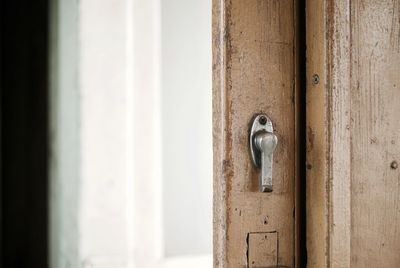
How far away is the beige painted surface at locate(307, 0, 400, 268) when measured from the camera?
660 millimetres

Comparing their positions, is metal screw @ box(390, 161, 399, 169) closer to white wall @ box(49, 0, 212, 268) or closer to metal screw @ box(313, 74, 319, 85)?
metal screw @ box(313, 74, 319, 85)

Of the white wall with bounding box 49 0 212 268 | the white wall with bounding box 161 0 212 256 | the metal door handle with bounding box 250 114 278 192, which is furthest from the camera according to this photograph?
the white wall with bounding box 161 0 212 256

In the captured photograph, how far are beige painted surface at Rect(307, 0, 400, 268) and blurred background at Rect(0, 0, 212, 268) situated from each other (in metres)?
0.90

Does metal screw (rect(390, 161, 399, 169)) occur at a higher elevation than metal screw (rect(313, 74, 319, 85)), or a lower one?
lower

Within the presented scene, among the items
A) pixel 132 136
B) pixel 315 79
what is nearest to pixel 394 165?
pixel 315 79

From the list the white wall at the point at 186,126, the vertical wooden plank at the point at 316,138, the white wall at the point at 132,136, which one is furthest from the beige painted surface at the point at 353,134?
the white wall at the point at 186,126

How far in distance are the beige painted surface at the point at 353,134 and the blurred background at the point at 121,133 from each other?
35.3 inches

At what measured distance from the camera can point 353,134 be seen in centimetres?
68

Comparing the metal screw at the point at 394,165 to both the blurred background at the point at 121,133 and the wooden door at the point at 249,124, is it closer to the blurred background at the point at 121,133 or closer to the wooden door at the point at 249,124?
the wooden door at the point at 249,124

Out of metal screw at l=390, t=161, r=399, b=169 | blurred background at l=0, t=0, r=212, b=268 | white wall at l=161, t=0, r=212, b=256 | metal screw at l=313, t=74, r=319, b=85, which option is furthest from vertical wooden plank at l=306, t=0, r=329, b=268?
white wall at l=161, t=0, r=212, b=256

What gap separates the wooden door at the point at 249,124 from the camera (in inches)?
26.0
